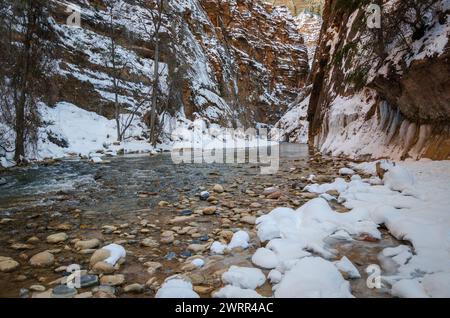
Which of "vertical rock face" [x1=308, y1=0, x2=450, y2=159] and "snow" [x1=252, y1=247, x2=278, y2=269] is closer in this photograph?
"snow" [x1=252, y1=247, x2=278, y2=269]

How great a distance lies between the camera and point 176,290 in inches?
76.6

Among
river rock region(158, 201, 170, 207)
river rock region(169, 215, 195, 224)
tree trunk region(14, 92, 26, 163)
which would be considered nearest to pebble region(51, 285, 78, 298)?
river rock region(169, 215, 195, 224)

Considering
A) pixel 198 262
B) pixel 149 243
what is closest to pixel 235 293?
pixel 198 262

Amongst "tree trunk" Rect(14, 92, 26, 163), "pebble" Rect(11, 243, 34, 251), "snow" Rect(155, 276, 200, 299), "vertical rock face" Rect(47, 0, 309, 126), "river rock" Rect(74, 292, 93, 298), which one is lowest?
"river rock" Rect(74, 292, 93, 298)

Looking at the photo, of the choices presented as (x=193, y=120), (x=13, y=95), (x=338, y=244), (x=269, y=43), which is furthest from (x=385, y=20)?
(x=269, y=43)

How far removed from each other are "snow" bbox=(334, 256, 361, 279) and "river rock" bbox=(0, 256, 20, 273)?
252cm

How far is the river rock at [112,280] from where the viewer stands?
7.14ft

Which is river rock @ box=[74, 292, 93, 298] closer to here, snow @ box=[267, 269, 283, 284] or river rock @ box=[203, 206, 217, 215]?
snow @ box=[267, 269, 283, 284]

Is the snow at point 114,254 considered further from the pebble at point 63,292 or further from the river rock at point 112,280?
the pebble at point 63,292

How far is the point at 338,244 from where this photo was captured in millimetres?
2703

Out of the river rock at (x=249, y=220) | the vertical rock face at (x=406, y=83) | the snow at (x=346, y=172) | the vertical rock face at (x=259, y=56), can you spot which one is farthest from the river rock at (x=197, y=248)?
the vertical rock face at (x=259, y=56)

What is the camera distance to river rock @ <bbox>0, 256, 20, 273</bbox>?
2.35 m

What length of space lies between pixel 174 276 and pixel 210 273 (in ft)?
0.90
